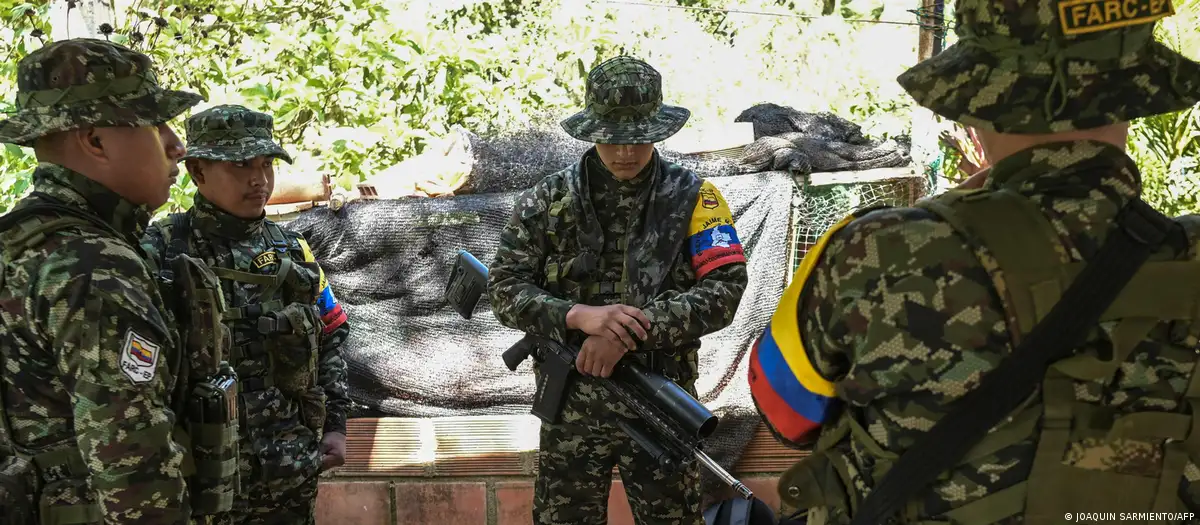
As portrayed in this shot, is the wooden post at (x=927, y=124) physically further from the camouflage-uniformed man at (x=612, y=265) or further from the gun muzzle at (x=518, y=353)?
the gun muzzle at (x=518, y=353)

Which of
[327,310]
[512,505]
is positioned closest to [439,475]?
[512,505]

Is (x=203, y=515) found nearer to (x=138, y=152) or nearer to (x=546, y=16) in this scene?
(x=138, y=152)

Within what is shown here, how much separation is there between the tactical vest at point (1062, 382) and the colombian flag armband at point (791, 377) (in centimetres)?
25

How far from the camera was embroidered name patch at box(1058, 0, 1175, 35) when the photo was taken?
63.3 inches

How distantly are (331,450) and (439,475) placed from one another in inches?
41.7

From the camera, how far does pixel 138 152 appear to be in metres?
2.21

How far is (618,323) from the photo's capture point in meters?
2.98

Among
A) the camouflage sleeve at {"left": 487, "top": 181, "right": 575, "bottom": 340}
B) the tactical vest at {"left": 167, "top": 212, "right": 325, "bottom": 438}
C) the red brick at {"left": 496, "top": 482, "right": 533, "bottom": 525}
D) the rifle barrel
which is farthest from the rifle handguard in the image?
the rifle barrel

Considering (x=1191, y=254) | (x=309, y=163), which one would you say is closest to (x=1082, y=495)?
(x=1191, y=254)

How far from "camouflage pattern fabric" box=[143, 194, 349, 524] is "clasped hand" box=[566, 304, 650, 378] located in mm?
949

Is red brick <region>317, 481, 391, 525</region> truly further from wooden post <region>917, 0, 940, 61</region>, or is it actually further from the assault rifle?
wooden post <region>917, 0, 940, 61</region>

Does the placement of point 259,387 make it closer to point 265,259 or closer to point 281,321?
point 281,321

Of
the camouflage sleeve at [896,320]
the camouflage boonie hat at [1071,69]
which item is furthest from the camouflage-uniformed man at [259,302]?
the camouflage boonie hat at [1071,69]

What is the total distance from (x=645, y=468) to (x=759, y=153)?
6.77 feet
